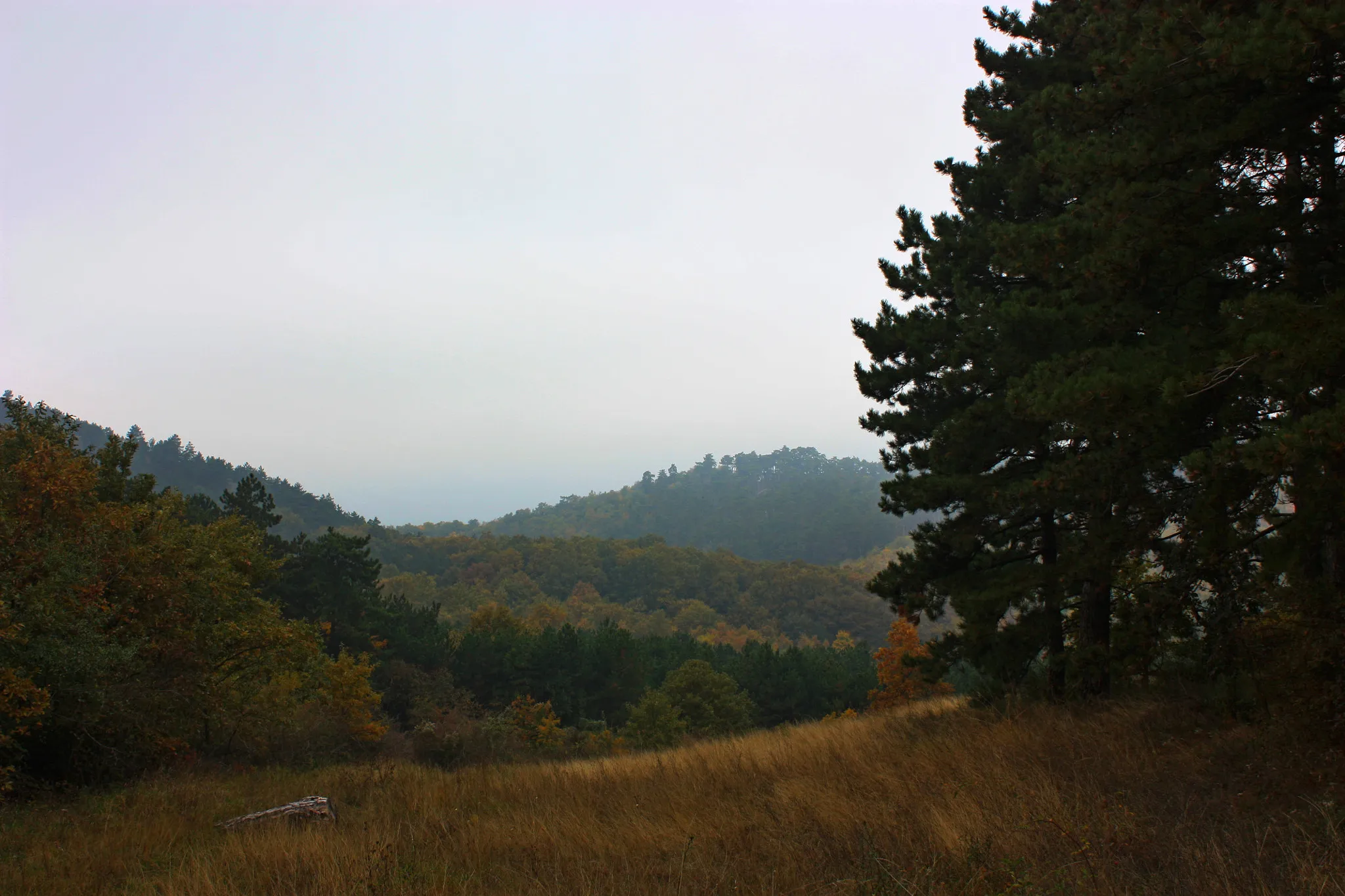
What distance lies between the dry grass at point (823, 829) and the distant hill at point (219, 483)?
12692cm

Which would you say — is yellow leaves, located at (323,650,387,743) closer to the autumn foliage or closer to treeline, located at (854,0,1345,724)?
the autumn foliage

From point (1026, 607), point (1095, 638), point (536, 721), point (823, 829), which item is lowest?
point (536, 721)

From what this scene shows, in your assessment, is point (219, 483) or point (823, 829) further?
point (219, 483)

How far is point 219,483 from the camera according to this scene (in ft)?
445

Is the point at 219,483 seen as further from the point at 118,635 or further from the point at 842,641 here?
the point at 118,635

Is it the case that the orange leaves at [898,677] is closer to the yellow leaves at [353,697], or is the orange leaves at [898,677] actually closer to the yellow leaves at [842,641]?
the yellow leaves at [353,697]

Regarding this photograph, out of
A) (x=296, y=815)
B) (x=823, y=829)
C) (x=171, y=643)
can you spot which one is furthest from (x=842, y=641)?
(x=823, y=829)

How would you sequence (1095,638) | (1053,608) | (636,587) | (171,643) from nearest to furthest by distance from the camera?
1. (1095,638)
2. (1053,608)
3. (171,643)
4. (636,587)

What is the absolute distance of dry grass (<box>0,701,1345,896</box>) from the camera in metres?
3.85

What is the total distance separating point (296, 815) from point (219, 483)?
15271 centimetres

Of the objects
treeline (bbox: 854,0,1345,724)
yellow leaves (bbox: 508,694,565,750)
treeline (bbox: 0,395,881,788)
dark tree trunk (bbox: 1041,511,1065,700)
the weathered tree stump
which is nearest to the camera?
treeline (bbox: 854,0,1345,724)

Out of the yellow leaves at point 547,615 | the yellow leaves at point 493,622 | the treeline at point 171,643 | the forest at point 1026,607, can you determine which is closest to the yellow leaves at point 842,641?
the yellow leaves at point 547,615

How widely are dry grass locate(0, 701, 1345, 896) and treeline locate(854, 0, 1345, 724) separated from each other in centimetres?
87

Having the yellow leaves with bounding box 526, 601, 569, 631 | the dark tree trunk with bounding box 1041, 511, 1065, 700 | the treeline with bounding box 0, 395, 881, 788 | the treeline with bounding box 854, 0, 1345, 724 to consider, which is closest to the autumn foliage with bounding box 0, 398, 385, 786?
the treeline with bounding box 0, 395, 881, 788
